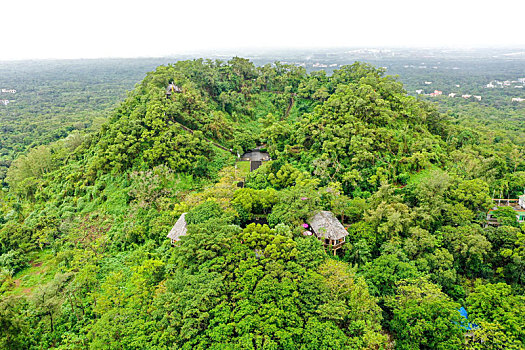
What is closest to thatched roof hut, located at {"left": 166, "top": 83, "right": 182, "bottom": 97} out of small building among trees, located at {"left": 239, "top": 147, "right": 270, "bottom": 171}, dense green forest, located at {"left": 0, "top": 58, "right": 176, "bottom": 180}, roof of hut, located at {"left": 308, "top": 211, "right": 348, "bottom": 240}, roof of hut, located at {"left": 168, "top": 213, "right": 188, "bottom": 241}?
small building among trees, located at {"left": 239, "top": 147, "right": 270, "bottom": 171}

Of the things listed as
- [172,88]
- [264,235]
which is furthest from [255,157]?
[264,235]

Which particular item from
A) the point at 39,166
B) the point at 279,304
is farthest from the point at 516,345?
the point at 39,166

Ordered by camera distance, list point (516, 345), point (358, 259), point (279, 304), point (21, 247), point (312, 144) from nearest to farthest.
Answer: point (516, 345)
point (279, 304)
point (358, 259)
point (21, 247)
point (312, 144)

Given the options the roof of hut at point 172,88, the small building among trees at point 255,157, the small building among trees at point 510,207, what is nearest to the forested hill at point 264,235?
the roof of hut at point 172,88

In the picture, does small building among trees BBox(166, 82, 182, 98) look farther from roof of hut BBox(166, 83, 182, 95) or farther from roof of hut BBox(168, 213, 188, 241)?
roof of hut BBox(168, 213, 188, 241)

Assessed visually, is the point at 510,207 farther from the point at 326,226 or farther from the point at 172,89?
the point at 172,89

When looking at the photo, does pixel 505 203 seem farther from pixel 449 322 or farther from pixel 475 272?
pixel 449 322

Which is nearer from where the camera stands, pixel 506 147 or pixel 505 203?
pixel 505 203
